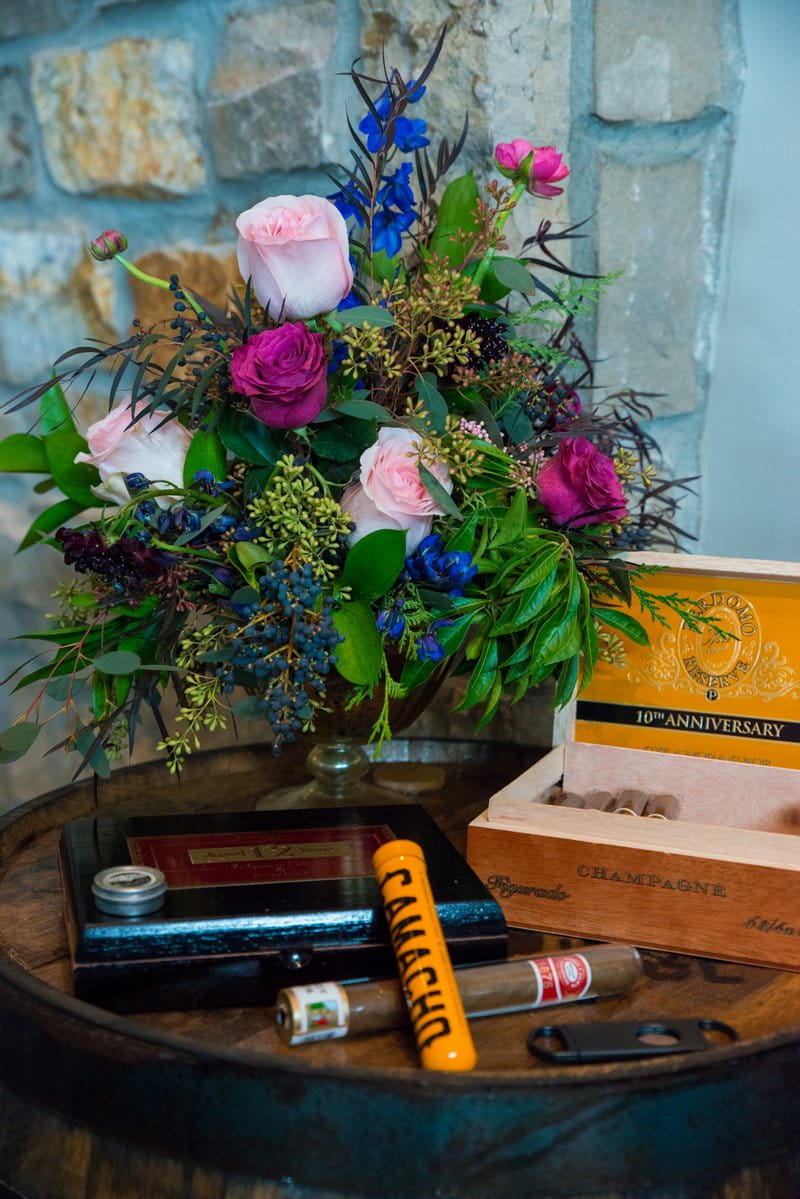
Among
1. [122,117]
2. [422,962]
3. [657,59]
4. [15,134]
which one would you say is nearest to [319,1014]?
[422,962]

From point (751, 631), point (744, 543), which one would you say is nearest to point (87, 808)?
point (751, 631)

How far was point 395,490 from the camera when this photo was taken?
2.64ft

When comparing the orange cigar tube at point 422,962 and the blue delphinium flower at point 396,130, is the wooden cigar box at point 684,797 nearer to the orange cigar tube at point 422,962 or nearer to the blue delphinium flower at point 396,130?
the orange cigar tube at point 422,962

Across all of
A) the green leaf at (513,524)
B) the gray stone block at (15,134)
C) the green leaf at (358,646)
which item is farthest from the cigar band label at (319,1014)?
the gray stone block at (15,134)

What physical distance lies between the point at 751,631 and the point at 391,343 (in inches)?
14.1

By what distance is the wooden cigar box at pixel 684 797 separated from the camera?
0.76 m

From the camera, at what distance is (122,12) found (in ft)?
4.45

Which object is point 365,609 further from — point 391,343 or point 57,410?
point 57,410

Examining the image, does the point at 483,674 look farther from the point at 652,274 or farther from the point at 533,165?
the point at 652,274

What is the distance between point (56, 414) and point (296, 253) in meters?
0.27

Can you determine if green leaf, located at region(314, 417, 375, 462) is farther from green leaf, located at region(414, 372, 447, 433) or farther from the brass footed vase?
the brass footed vase

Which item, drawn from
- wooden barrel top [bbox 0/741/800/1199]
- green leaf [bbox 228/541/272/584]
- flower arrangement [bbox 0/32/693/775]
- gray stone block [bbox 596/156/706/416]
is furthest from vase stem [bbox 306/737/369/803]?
gray stone block [bbox 596/156/706/416]

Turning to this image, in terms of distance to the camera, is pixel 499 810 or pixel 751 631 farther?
pixel 751 631

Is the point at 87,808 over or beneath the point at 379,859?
beneath
